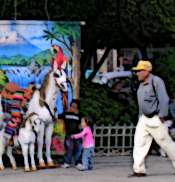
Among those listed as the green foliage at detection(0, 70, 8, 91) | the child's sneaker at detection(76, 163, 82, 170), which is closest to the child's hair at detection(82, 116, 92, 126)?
the child's sneaker at detection(76, 163, 82, 170)

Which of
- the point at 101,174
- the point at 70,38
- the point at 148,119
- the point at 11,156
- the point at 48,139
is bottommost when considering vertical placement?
the point at 101,174

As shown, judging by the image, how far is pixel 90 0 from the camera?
1580 cm

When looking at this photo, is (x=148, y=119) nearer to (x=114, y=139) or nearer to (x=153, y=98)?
(x=153, y=98)

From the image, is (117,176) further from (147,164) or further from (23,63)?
(23,63)

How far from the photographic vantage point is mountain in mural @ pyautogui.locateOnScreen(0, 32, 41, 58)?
12078 millimetres

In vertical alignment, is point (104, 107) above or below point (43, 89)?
below

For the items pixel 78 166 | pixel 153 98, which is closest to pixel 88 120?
pixel 78 166

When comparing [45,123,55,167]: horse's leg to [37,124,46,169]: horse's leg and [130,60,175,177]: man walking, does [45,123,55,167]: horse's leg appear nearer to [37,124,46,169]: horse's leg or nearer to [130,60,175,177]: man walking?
[37,124,46,169]: horse's leg

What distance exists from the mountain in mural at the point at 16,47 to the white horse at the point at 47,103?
545 mm

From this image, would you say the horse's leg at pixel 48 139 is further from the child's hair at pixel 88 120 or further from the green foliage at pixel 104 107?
the green foliage at pixel 104 107

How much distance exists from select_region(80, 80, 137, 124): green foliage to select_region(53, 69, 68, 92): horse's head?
2.12m

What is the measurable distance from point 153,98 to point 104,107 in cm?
411

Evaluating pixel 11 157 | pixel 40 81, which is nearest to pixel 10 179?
pixel 11 157

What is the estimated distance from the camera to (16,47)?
1210 cm
